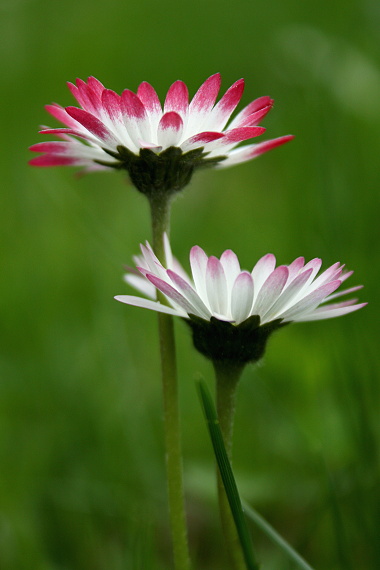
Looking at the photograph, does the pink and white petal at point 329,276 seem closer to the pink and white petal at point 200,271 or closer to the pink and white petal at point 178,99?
the pink and white petal at point 200,271

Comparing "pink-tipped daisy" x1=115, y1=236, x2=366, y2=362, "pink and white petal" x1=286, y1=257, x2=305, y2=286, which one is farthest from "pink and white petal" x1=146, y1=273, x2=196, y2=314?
"pink and white petal" x1=286, y1=257, x2=305, y2=286

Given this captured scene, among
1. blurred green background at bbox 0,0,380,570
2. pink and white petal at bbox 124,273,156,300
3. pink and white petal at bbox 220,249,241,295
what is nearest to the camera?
pink and white petal at bbox 220,249,241,295

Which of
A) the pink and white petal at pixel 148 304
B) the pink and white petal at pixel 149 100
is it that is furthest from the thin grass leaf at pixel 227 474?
the pink and white petal at pixel 149 100

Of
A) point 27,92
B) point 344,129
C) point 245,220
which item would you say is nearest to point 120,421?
point 245,220

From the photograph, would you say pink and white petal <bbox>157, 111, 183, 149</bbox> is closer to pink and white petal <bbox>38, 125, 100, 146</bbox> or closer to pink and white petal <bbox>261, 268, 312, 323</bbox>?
pink and white petal <bbox>38, 125, 100, 146</bbox>

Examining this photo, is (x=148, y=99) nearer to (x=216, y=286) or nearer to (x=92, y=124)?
(x=92, y=124)
